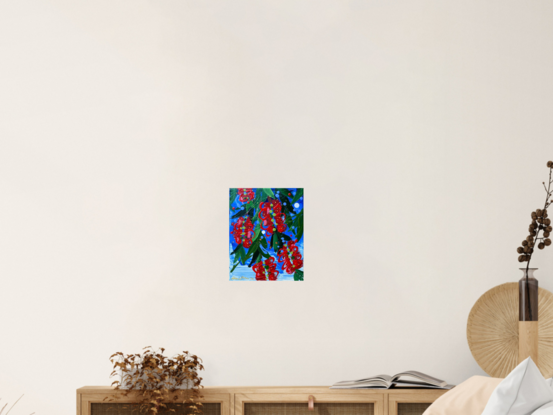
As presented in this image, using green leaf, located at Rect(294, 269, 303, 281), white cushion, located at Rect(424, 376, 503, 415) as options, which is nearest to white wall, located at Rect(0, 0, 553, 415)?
green leaf, located at Rect(294, 269, 303, 281)

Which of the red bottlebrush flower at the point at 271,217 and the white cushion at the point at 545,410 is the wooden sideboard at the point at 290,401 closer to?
the red bottlebrush flower at the point at 271,217

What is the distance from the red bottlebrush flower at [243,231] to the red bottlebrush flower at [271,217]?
7 cm

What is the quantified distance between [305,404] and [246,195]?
1141 mm

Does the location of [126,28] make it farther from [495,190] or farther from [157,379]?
[495,190]

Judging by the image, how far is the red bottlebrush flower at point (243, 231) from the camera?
2588mm

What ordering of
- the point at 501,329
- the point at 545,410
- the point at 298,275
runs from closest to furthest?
the point at 545,410
the point at 501,329
the point at 298,275

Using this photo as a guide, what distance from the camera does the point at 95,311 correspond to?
2576 mm

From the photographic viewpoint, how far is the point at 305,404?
90.7 inches

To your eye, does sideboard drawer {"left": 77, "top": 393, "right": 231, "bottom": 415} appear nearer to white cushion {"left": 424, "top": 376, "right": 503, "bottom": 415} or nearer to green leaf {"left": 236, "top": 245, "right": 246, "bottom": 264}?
green leaf {"left": 236, "top": 245, "right": 246, "bottom": 264}

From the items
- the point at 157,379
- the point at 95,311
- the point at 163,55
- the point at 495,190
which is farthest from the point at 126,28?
the point at 495,190

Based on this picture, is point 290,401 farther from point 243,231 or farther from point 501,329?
point 501,329

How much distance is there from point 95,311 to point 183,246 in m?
0.61

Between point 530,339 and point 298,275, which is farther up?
point 298,275

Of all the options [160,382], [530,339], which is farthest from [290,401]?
[530,339]
